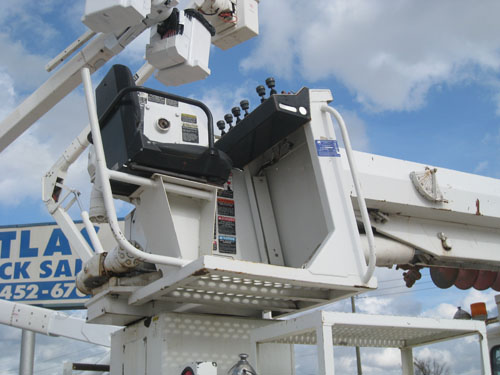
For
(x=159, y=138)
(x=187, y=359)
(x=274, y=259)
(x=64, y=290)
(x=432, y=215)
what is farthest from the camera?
(x=64, y=290)

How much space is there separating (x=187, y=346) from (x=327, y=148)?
6.46 ft

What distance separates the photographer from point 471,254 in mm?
6211

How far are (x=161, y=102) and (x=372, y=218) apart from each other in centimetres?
232

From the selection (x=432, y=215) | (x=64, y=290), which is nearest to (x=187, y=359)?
(x=432, y=215)

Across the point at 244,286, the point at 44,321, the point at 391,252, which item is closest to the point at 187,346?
the point at 244,286

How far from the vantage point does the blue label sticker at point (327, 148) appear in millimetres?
4980

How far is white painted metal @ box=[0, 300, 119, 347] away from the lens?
322 inches

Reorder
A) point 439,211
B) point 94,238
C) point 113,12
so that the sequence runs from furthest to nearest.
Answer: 1. point 94,238
2. point 439,211
3. point 113,12

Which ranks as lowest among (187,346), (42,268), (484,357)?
(484,357)

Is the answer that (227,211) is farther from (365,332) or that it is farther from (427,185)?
(427,185)

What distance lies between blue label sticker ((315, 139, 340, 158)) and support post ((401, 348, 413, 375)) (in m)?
1.70

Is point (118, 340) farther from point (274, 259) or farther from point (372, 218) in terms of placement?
point (372, 218)

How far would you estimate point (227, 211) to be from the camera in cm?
539

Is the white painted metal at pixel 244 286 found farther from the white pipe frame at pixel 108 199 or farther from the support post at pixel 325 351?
the support post at pixel 325 351
